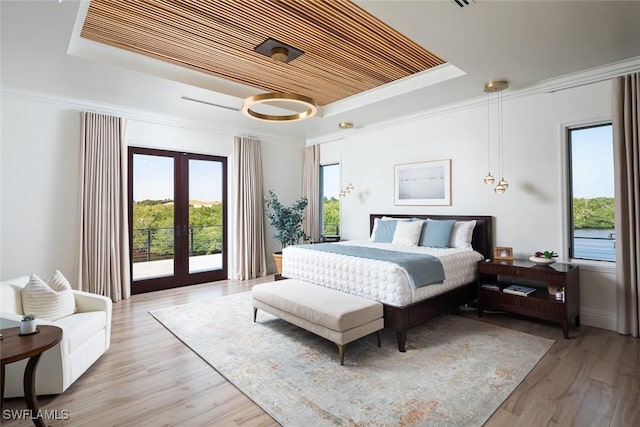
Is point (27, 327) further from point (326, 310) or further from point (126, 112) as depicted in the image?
point (126, 112)

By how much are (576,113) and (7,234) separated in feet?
22.5

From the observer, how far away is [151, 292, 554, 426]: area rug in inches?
83.4

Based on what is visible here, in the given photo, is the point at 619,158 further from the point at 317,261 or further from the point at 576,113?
the point at 317,261

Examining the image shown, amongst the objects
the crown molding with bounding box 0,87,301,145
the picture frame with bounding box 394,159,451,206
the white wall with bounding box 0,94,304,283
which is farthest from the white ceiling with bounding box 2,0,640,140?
the picture frame with bounding box 394,159,451,206

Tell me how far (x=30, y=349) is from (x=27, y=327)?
0.99 feet

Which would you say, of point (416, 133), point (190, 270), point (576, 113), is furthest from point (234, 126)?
point (576, 113)

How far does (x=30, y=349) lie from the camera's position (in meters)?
1.82

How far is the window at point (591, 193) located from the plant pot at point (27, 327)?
16.5 ft

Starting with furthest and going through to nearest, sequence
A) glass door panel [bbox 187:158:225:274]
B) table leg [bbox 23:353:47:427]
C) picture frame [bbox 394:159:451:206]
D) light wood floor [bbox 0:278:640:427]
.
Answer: glass door panel [bbox 187:158:225:274], picture frame [bbox 394:159:451:206], light wood floor [bbox 0:278:640:427], table leg [bbox 23:353:47:427]

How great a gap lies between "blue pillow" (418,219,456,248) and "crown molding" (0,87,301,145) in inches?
143

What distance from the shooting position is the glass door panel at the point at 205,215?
567 cm

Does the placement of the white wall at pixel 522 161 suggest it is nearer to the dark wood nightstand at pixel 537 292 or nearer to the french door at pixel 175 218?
the dark wood nightstand at pixel 537 292

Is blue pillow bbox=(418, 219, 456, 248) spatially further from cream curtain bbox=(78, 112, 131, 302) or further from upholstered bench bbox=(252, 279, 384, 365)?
cream curtain bbox=(78, 112, 131, 302)

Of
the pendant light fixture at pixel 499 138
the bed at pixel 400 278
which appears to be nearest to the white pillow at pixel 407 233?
the bed at pixel 400 278
